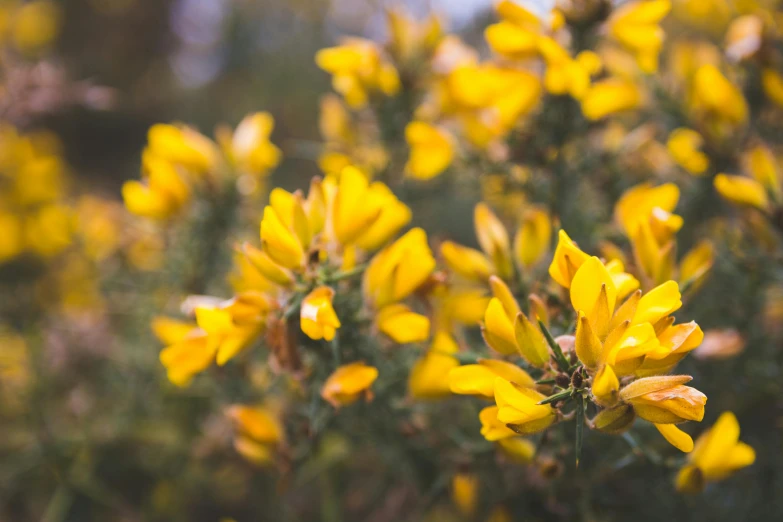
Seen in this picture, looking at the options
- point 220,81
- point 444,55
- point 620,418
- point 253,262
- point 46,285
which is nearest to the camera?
point 620,418

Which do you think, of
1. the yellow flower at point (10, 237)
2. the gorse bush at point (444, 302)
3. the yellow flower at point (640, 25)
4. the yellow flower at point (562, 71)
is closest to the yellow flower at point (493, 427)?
the gorse bush at point (444, 302)

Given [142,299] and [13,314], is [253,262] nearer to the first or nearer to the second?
[142,299]

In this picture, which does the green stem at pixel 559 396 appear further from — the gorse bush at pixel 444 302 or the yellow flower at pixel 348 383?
the yellow flower at pixel 348 383

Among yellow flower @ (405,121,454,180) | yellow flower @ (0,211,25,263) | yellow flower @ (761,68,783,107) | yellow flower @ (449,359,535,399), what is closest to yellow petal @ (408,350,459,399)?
yellow flower @ (449,359,535,399)

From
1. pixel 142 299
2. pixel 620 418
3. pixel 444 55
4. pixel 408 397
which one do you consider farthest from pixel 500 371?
pixel 142 299

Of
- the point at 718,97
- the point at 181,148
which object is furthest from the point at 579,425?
the point at 181,148

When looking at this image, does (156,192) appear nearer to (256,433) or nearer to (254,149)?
(254,149)
